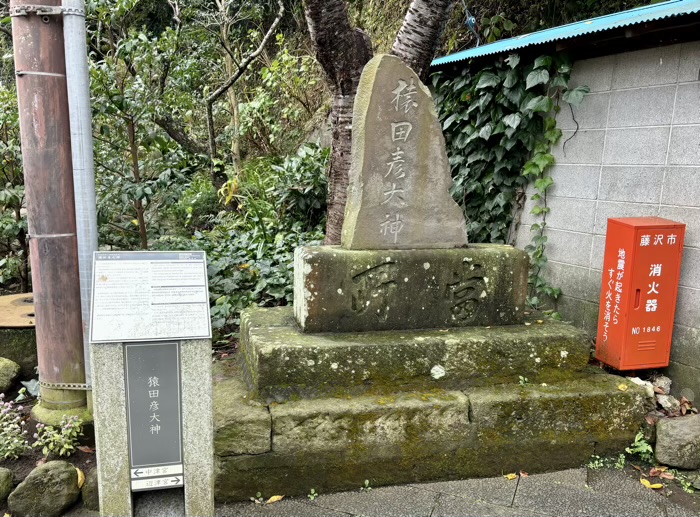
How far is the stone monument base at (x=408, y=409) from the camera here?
2.98 meters

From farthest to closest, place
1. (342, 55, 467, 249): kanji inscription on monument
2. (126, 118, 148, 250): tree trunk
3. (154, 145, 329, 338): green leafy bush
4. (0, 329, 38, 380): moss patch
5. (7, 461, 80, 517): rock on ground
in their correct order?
1. (154, 145, 329, 338): green leafy bush
2. (126, 118, 148, 250): tree trunk
3. (0, 329, 38, 380): moss patch
4. (342, 55, 467, 249): kanji inscription on monument
5. (7, 461, 80, 517): rock on ground

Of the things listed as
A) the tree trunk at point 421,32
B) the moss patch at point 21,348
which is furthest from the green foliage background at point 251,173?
the moss patch at point 21,348

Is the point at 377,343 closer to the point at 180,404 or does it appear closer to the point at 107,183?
the point at 180,404

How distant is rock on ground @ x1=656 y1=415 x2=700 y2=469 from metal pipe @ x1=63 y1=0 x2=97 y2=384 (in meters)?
3.52

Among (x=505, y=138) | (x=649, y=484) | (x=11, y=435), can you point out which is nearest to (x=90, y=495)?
(x=11, y=435)

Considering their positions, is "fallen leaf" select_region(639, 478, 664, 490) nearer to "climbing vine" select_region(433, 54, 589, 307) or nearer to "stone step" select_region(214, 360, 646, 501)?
"stone step" select_region(214, 360, 646, 501)

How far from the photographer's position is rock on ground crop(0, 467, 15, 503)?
279 centimetres

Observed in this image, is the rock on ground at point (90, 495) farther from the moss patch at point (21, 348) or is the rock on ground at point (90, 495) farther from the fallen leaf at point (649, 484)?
the fallen leaf at point (649, 484)

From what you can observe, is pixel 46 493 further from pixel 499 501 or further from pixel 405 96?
pixel 405 96

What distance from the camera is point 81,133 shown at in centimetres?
300

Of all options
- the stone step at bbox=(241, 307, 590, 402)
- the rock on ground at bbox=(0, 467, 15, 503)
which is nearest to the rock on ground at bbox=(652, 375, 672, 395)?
the stone step at bbox=(241, 307, 590, 402)

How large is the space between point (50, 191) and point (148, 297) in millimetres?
1323

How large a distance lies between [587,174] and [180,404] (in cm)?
383

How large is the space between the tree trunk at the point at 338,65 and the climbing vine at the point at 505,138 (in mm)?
1106
